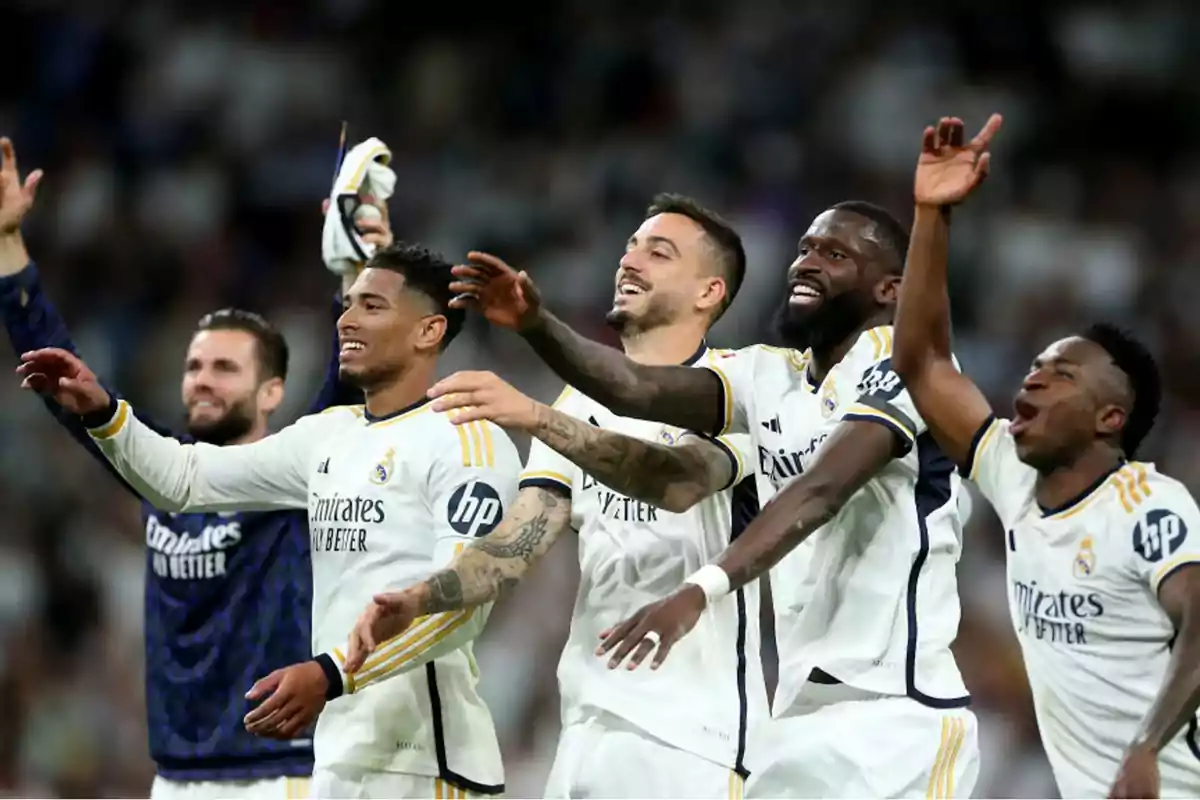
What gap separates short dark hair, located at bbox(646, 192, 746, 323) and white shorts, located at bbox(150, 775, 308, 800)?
1.98 metres

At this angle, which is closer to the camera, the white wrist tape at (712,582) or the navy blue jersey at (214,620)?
the white wrist tape at (712,582)

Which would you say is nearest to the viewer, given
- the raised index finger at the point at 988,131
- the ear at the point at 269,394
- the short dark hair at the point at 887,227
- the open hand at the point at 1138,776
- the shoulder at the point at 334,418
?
the open hand at the point at 1138,776

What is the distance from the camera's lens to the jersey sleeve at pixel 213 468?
19.3 feet

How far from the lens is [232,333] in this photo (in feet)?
21.6

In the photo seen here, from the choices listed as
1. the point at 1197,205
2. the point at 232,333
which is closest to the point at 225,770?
the point at 232,333

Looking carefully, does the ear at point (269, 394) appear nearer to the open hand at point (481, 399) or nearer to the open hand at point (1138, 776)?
the open hand at point (481, 399)

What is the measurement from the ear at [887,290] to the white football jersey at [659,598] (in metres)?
0.57

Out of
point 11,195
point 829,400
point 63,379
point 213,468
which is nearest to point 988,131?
point 829,400

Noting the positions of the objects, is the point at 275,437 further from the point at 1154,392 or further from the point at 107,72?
the point at 107,72

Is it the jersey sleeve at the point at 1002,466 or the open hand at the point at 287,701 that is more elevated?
the jersey sleeve at the point at 1002,466

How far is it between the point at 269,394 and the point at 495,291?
219 cm

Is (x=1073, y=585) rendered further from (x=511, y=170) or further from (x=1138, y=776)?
(x=511, y=170)

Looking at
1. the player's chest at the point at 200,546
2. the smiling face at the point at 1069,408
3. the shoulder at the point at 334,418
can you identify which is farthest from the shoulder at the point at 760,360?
the player's chest at the point at 200,546

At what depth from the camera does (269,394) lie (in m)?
6.63
